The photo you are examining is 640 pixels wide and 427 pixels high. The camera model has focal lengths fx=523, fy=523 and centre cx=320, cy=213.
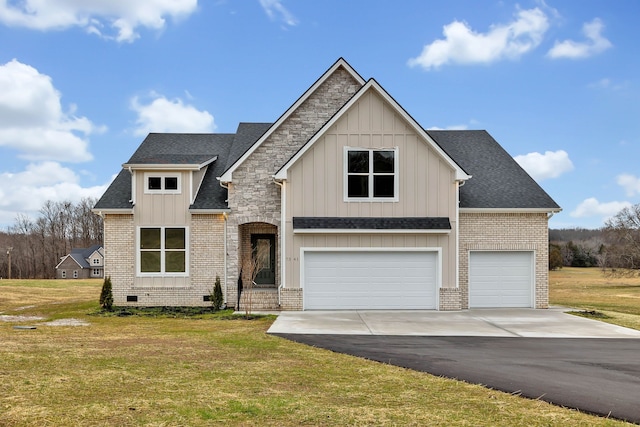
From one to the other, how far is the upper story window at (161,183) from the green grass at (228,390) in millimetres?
8871

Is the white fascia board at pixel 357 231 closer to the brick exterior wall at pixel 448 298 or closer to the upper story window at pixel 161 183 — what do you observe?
the brick exterior wall at pixel 448 298

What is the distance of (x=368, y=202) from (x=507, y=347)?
25.8ft

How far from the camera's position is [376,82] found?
18.0 metres

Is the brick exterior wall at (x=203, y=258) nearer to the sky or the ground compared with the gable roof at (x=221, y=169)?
nearer to the ground

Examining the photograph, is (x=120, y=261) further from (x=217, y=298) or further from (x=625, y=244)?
(x=625, y=244)

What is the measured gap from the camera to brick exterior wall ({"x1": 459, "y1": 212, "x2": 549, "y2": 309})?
760 inches

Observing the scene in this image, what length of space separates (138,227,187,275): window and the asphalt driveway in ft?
17.8

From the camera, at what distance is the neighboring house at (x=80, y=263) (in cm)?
7675

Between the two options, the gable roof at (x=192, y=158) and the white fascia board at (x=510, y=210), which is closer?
the white fascia board at (x=510, y=210)

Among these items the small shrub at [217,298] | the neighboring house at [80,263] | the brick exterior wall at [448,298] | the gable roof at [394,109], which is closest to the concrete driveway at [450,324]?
the brick exterior wall at [448,298]

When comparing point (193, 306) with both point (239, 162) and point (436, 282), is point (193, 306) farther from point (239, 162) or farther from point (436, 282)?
point (436, 282)

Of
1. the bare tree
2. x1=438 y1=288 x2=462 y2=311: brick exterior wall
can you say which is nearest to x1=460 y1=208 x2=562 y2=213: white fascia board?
x1=438 y1=288 x2=462 y2=311: brick exterior wall

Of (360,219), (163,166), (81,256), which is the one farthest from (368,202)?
(81,256)

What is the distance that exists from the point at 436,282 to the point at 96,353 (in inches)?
460
